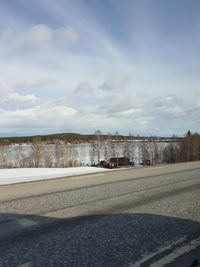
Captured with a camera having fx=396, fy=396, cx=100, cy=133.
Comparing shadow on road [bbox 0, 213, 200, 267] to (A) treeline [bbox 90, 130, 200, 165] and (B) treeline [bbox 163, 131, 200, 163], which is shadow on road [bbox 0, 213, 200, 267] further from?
(B) treeline [bbox 163, 131, 200, 163]

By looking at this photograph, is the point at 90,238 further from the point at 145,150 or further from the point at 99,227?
the point at 145,150

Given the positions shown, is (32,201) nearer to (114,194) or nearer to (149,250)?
(114,194)

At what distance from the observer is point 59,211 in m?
8.44

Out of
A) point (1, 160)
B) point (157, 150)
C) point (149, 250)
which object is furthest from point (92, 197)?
point (157, 150)

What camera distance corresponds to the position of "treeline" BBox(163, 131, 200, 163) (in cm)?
6644

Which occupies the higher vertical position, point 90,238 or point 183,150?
point 183,150

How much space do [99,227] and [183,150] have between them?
206 ft

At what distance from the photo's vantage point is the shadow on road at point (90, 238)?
5242mm

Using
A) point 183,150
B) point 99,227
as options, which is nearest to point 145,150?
point 183,150

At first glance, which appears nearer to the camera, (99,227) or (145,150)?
(99,227)

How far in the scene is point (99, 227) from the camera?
704 centimetres

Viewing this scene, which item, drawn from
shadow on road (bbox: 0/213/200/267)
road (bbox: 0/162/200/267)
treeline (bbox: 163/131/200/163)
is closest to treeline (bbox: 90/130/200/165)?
treeline (bbox: 163/131/200/163)

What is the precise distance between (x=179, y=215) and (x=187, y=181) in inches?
246

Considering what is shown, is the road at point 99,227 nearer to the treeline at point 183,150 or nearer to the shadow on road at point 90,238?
the shadow on road at point 90,238
